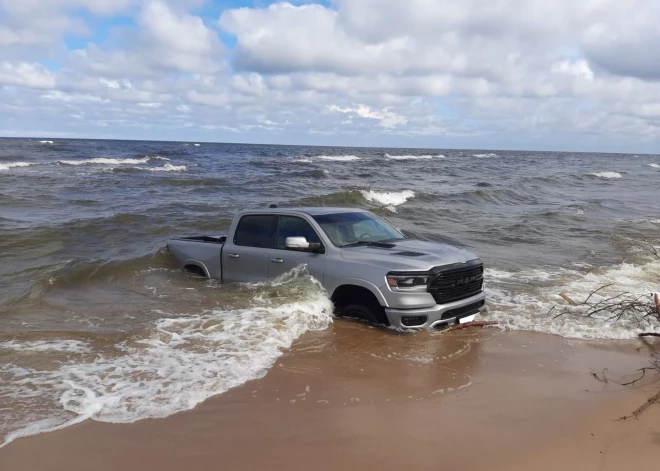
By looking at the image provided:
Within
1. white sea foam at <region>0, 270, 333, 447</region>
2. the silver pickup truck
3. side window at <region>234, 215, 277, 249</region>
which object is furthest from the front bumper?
side window at <region>234, 215, 277, 249</region>

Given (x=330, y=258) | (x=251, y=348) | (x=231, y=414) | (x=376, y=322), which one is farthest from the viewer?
(x=330, y=258)

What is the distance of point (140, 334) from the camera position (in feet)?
22.0

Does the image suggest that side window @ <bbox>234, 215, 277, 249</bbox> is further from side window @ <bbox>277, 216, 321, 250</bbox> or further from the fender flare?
the fender flare

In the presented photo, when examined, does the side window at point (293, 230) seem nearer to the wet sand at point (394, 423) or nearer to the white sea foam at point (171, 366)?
the white sea foam at point (171, 366)

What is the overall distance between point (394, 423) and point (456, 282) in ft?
8.58

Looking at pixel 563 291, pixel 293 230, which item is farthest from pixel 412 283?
pixel 563 291

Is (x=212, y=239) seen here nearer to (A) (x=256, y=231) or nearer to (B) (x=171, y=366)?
(A) (x=256, y=231)

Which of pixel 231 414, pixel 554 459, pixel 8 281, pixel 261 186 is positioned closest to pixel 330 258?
pixel 231 414

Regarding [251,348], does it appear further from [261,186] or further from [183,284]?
[261,186]

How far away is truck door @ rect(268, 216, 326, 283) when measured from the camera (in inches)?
280

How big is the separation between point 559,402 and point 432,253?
2439 mm

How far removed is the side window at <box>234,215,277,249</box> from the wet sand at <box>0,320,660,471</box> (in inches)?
92.3

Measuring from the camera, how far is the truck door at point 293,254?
712cm

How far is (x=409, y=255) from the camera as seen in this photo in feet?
21.8
